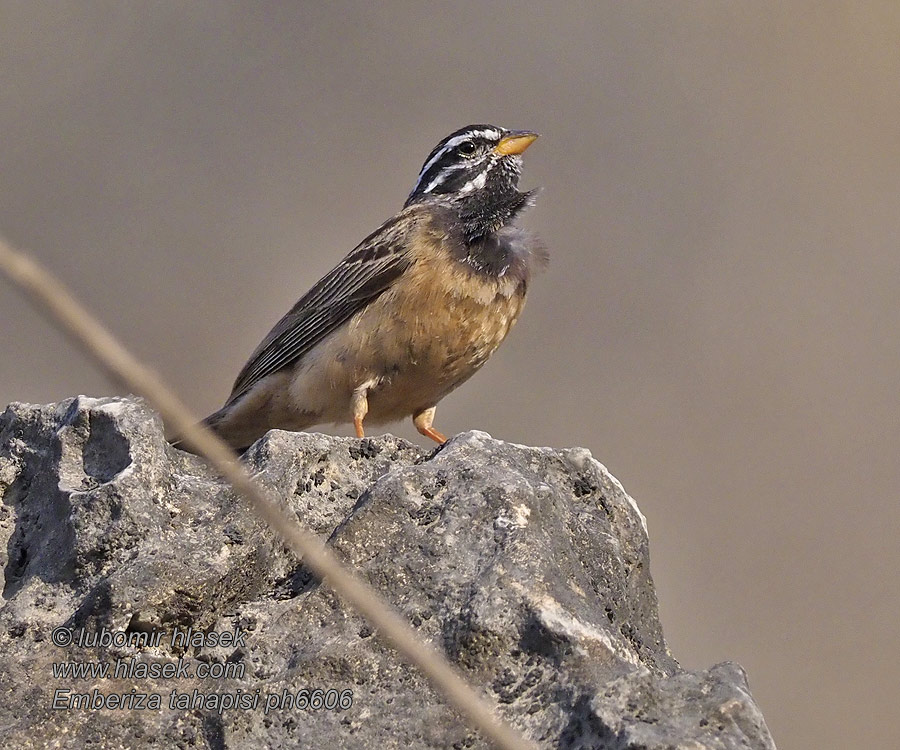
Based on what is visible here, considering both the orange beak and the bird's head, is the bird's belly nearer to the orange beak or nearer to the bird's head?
the bird's head

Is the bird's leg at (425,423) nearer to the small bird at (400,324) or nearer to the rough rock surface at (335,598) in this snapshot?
the small bird at (400,324)

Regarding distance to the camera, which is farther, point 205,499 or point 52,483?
point 52,483

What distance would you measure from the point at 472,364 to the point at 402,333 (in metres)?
0.43

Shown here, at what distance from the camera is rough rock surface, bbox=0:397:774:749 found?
252 cm

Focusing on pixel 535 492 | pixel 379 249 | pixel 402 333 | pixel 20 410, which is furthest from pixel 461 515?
pixel 379 249

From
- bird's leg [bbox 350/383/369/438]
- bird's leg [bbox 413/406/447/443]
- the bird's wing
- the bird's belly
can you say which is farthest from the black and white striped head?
bird's leg [bbox 350/383/369/438]

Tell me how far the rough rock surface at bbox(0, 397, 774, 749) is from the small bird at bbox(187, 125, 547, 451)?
7.39ft

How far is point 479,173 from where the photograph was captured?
6.64m

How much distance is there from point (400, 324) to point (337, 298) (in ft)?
1.86

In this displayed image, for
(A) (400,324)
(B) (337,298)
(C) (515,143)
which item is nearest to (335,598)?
(A) (400,324)

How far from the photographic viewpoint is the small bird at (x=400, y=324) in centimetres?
577

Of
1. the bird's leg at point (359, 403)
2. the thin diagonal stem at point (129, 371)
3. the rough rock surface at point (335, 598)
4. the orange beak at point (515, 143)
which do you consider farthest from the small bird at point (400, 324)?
the thin diagonal stem at point (129, 371)

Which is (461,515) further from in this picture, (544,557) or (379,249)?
(379,249)

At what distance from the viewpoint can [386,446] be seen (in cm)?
356
